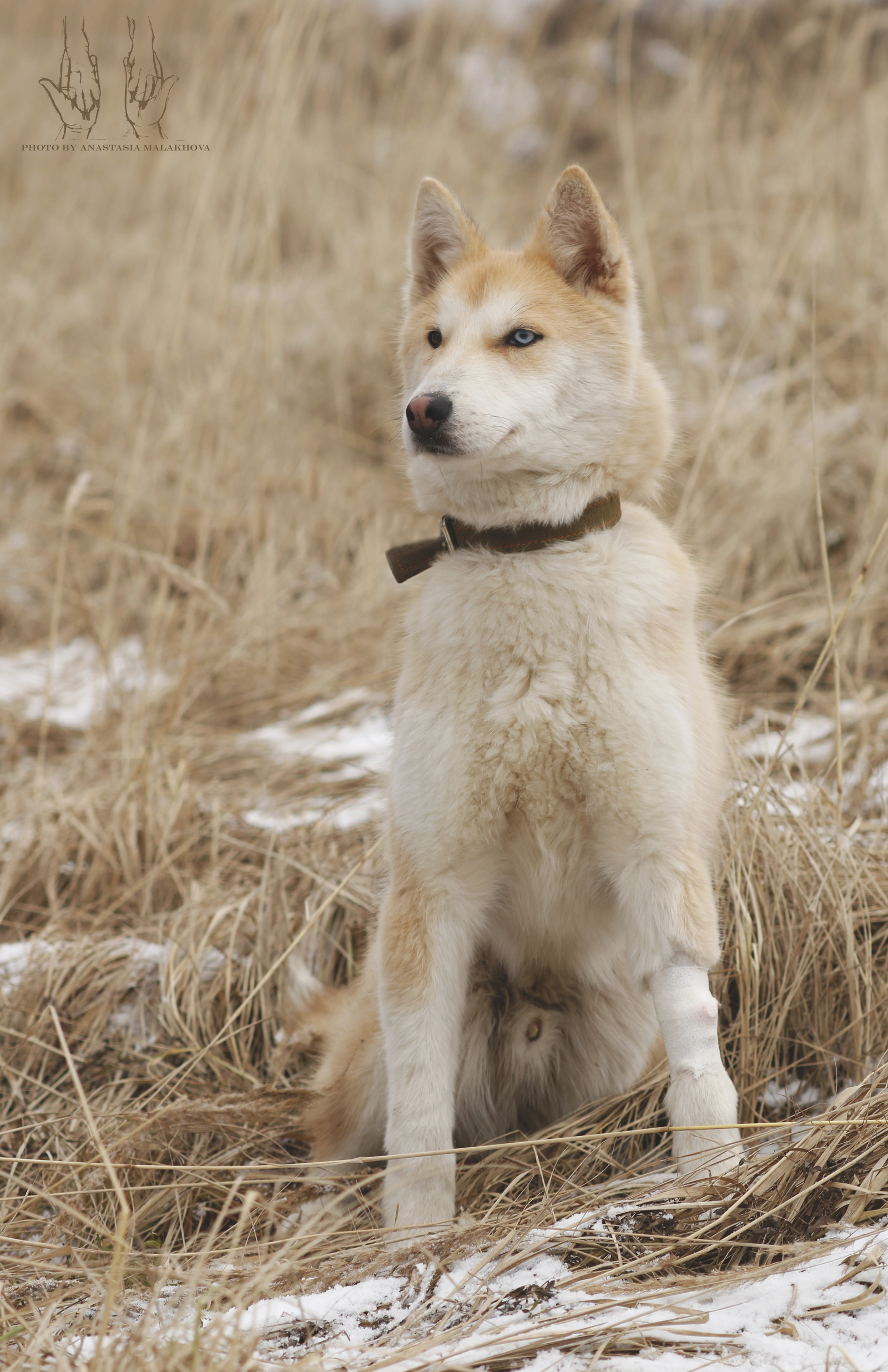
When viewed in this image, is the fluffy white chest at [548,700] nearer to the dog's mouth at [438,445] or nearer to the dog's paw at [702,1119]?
the dog's mouth at [438,445]

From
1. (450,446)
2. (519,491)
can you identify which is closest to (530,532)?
(519,491)

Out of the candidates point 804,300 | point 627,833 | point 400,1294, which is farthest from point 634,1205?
point 804,300

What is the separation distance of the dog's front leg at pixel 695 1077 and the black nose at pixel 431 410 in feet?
3.13

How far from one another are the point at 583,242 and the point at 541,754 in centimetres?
101

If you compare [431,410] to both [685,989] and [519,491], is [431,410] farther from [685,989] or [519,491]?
[685,989]

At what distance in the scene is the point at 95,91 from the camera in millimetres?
5930

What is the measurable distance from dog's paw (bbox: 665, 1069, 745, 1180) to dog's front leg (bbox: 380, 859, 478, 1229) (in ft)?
1.25

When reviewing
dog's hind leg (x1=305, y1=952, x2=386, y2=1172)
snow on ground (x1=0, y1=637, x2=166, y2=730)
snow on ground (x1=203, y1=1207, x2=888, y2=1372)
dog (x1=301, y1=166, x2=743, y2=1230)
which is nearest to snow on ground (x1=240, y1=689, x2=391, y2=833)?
snow on ground (x1=0, y1=637, x2=166, y2=730)

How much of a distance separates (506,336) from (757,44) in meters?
6.46

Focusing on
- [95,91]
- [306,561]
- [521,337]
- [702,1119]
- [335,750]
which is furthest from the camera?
[95,91]

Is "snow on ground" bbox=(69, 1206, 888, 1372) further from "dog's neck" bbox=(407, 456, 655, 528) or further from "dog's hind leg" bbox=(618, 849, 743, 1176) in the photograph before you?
"dog's neck" bbox=(407, 456, 655, 528)

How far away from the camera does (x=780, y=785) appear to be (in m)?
2.60

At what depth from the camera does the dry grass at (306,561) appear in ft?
6.24

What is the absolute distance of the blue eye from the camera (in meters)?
1.96
